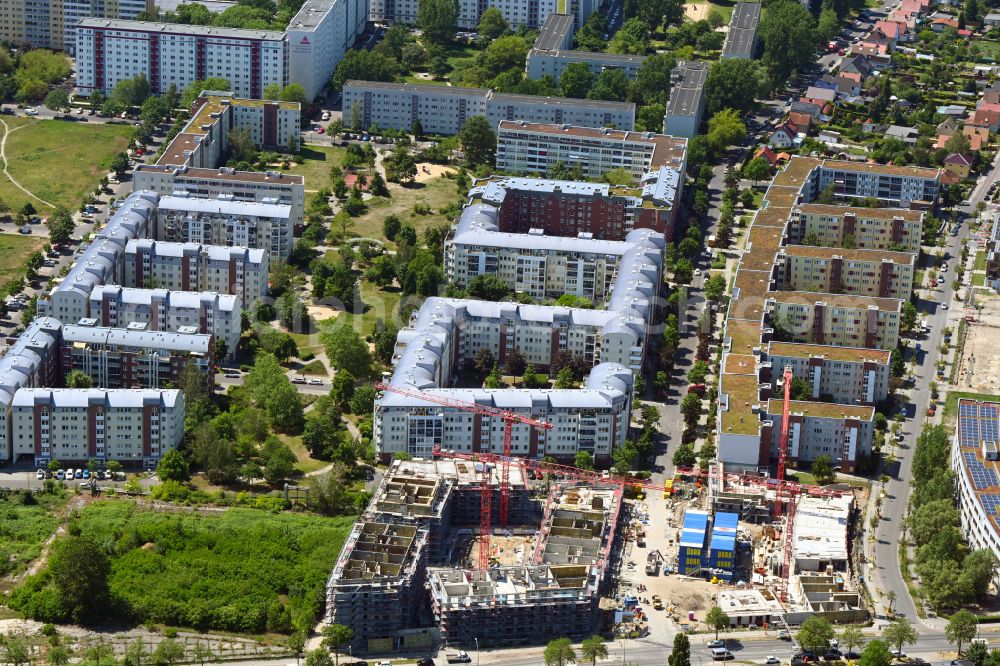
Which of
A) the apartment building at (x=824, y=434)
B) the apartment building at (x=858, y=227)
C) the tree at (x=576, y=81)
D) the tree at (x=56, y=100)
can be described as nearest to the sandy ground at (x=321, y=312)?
the apartment building at (x=824, y=434)

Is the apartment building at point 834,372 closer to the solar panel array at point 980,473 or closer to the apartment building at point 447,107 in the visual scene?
the solar panel array at point 980,473

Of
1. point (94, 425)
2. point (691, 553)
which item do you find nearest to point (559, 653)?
point (691, 553)

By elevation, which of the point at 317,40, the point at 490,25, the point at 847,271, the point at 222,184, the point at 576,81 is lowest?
the point at 847,271

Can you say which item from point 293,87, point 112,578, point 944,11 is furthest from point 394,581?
point 944,11

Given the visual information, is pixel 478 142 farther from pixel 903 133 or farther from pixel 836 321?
pixel 836 321

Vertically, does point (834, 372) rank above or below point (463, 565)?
above

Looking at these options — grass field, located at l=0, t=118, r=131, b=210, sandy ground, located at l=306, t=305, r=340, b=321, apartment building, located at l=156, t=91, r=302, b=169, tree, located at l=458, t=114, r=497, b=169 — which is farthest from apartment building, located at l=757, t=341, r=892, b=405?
grass field, located at l=0, t=118, r=131, b=210

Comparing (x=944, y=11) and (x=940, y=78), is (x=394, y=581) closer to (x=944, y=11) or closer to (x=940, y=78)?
(x=940, y=78)

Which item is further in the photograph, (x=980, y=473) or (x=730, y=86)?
(x=730, y=86)
